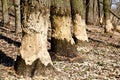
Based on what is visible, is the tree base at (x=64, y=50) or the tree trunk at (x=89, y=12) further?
the tree trunk at (x=89, y=12)

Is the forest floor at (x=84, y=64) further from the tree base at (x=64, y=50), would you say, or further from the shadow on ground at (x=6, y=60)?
the tree base at (x=64, y=50)

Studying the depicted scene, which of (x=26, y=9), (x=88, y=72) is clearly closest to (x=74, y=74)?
(x=88, y=72)

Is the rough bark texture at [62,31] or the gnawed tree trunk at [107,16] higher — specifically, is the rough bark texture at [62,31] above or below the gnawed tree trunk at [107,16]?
above

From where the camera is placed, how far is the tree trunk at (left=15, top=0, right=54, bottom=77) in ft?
27.0

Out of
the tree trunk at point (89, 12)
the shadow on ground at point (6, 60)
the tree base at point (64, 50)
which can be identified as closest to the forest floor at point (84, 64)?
the shadow on ground at point (6, 60)

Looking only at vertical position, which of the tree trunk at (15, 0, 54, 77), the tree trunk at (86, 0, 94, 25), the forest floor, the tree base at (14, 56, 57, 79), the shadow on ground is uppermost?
the tree trunk at (15, 0, 54, 77)

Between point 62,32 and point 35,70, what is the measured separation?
3250 millimetres

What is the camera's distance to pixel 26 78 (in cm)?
821

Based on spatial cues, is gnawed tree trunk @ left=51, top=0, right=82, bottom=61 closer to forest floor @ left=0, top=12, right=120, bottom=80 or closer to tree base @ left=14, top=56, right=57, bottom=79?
forest floor @ left=0, top=12, right=120, bottom=80

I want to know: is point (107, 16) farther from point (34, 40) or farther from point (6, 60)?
point (34, 40)

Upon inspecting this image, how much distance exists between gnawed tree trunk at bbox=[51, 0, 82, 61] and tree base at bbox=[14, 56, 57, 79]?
2.76m

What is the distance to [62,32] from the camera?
1131cm

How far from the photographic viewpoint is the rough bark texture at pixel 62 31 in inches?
442

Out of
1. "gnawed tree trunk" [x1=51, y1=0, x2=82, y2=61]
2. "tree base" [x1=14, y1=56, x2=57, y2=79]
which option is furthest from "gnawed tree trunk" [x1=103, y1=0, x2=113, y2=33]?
"tree base" [x1=14, y1=56, x2=57, y2=79]
